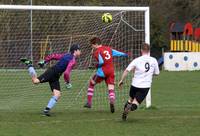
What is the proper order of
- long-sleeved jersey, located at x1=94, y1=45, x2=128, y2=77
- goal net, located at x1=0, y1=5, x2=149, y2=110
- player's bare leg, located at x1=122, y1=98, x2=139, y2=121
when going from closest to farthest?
player's bare leg, located at x1=122, y1=98, x2=139, y2=121 < long-sleeved jersey, located at x1=94, y1=45, x2=128, y2=77 < goal net, located at x1=0, y1=5, x2=149, y2=110

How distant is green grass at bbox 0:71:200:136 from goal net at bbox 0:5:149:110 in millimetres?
45

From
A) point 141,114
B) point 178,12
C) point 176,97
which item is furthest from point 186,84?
point 178,12

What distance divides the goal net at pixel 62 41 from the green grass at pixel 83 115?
0.05m

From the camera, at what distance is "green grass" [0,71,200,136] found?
10148 mm

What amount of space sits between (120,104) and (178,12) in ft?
141

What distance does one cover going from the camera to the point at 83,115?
12.5 meters

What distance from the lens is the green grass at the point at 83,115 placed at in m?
10.1

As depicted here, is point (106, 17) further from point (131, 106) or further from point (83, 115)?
point (131, 106)

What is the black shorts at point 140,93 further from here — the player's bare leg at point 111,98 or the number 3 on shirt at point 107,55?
the number 3 on shirt at point 107,55

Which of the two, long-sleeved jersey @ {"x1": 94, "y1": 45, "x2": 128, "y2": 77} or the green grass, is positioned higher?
long-sleeved jersey @ {"x1": 94, "y1": 45, "x2": 128, "y2": 77}

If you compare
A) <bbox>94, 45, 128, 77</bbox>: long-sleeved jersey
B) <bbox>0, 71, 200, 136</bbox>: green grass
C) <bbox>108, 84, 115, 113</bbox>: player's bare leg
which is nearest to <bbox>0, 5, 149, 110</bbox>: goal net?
<bbox>0, 71, 200, 136</bbox>: green grass

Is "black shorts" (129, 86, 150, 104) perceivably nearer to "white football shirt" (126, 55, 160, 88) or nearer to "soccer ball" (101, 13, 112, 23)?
"white football shirt" (126, 55, 160, 88)

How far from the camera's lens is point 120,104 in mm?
15031

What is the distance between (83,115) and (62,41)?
12696 mm
